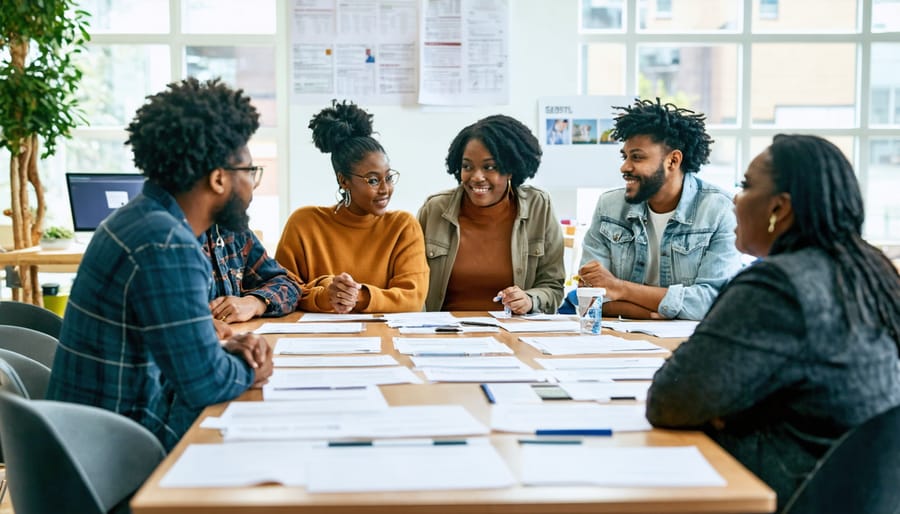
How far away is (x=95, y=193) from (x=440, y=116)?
1.98 meters

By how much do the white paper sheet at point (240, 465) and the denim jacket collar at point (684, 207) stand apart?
1.89 meters

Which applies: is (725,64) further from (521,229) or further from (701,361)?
(701,361)

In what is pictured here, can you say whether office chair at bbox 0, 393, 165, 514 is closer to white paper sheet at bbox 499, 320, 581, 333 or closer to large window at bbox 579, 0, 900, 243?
white paper sheet at bbox 499, 320, 581, 333

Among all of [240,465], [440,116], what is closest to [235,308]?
[240,465]

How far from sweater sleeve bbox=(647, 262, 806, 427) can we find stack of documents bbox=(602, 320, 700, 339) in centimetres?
94

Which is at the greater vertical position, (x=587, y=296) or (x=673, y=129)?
(x=673, y=129)

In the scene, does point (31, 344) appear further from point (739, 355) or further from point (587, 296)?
point (739, 355)

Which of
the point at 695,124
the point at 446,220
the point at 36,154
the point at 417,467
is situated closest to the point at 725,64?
the point at 695,124

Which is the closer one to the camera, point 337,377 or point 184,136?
point 184,136

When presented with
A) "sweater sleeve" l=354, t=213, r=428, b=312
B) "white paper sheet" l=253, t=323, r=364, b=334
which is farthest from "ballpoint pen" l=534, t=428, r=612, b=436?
"sweater sleeve" l=354, t=213, r=428, b=312

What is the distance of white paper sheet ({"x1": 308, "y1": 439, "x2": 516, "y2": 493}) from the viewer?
1120 millimetres

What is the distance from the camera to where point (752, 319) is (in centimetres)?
134

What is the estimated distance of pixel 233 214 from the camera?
1.77m

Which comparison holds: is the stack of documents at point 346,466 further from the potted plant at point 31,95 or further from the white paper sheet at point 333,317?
the potted plant at point 31,95
